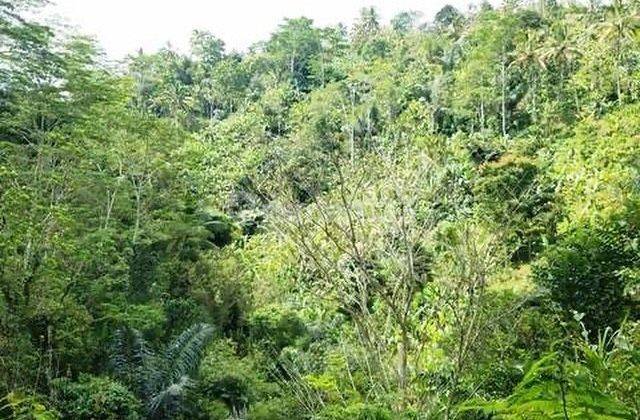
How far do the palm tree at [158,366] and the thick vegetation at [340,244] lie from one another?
0.14 feet

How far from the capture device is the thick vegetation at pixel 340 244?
4895 mm

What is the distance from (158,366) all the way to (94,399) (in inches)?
64.4

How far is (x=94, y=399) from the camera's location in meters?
9.73

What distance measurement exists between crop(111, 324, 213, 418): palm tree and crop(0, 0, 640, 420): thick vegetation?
4 cm

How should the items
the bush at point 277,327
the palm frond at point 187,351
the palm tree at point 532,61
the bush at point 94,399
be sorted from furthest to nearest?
the palm tree at point 532,61 < the bush at point 277,327 < the palm frond at point 187,351 < the bush at point 94,399

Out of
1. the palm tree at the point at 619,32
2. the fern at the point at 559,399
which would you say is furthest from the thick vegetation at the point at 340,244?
the palm tree at the point at 619,32

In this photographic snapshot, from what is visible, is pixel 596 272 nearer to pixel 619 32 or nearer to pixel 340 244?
pixel 340 244

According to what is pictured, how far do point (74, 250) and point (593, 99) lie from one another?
20688 mm

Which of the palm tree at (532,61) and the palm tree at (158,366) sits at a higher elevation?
the palm tree at (532,61)

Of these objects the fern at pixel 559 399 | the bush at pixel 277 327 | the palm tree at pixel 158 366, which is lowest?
the bush at pixel 277 327

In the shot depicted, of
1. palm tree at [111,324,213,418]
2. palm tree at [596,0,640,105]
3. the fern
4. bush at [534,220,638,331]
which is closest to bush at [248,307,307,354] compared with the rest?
palm tree at [111,324,213,418]

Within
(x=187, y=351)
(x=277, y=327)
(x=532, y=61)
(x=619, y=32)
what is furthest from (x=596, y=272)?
(x=532, y=61)

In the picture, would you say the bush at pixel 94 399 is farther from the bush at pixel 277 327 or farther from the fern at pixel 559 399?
→ the fern at pixel 559 399

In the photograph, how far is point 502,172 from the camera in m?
17.2
